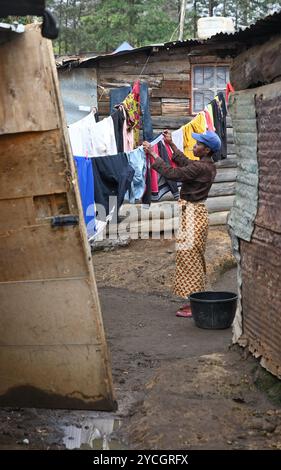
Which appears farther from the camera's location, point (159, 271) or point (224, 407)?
point (159, 271)

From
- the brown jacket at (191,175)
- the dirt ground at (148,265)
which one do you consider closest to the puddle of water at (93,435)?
the brown jacket at (191,175)

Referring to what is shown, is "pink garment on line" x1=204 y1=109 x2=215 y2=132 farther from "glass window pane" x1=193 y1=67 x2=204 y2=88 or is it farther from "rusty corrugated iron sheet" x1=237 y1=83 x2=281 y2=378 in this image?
"rusty corrugated iron sheet" x1=237 y1=83 x2=281 y2=378

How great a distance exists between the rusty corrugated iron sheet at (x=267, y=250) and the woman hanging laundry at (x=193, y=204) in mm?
2171

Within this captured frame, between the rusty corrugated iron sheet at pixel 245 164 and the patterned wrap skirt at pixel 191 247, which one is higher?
the rusty corrugated iron sheet at pixel 245 164

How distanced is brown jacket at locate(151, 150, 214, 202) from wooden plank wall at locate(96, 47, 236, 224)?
179 inches

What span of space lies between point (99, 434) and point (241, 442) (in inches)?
42.7

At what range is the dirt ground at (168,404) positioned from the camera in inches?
188

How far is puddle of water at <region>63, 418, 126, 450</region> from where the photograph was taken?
4945 millimetres

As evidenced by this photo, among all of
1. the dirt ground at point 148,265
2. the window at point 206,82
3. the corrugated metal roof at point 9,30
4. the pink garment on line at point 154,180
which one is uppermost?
the corrugated metal roof at point 9,30

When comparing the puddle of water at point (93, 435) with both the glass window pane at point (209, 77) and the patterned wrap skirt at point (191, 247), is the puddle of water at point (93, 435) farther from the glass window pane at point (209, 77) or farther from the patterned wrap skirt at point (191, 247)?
the glass window pane at point (209, 77)

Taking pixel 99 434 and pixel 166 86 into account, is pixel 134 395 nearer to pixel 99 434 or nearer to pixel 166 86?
pixel 99 434

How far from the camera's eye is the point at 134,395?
5.88 metres
